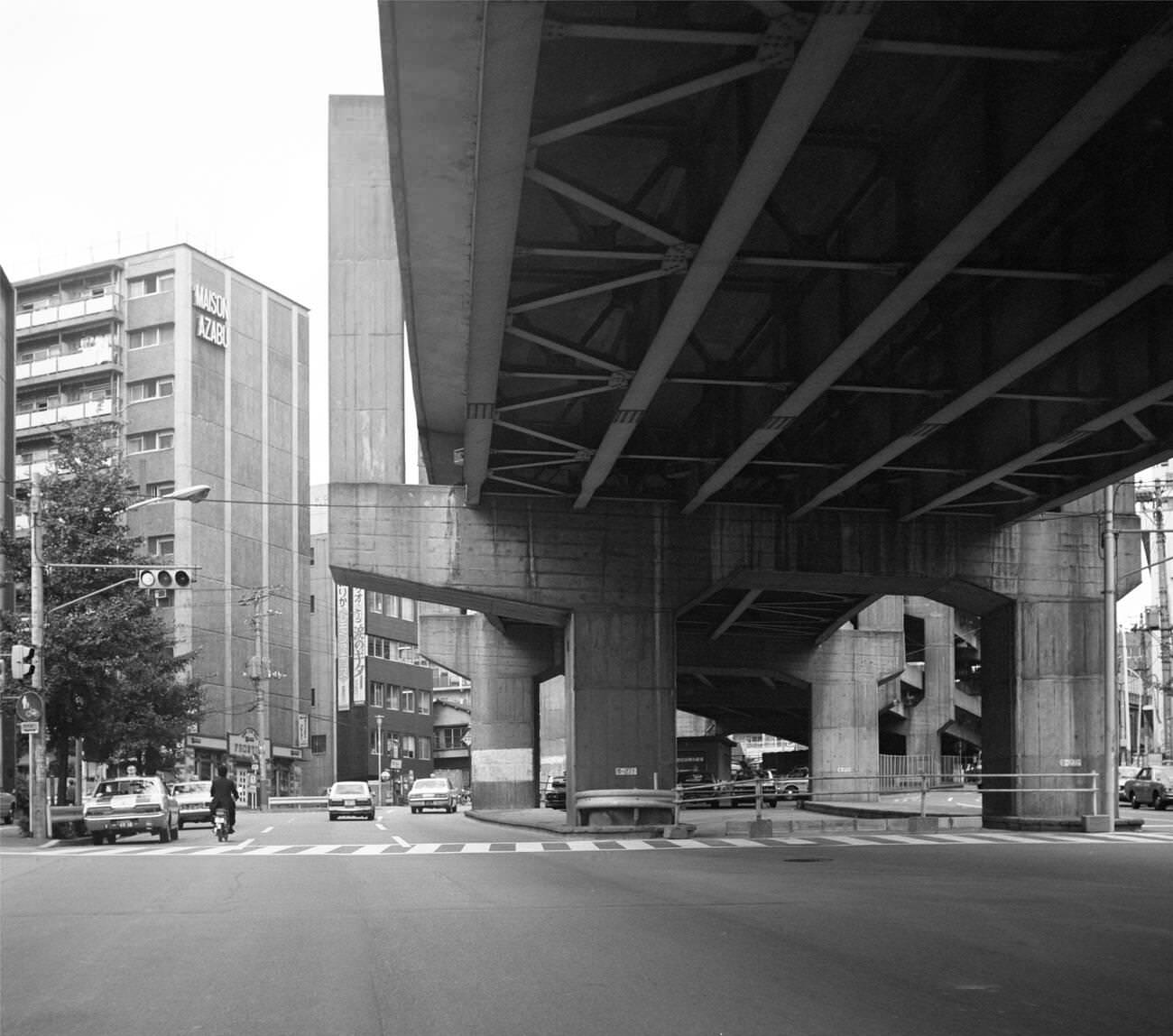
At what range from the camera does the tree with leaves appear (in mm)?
41344

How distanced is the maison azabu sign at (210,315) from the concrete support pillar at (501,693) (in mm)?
37185

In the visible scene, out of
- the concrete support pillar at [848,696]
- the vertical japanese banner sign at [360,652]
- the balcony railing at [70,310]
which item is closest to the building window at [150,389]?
the balcony railing at [70,310]

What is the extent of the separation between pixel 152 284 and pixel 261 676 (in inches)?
951

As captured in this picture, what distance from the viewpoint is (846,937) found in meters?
13.2

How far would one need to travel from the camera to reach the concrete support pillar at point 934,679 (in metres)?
91.2

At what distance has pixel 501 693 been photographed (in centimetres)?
6222

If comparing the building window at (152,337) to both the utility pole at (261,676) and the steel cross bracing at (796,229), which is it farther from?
the steel cross bracing at (796,229)

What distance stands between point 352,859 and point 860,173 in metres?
14.8

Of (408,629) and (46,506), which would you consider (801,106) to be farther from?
(408,629)

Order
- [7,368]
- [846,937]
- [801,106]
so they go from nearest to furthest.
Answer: [846,937] < [801,106] < [7,368]

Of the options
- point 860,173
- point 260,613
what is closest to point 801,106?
point 860,173

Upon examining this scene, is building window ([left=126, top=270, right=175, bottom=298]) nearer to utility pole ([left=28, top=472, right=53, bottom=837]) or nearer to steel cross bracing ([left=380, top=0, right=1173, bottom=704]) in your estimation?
utility pole ([left=28, top=472, right=53, bottom=837])

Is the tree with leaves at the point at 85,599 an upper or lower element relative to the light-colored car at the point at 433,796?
upper

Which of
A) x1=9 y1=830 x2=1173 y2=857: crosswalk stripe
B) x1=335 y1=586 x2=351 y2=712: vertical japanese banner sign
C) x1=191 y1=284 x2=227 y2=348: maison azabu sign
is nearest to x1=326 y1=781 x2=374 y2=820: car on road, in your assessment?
x1=9 y1=830 x2=1173 y2=857: crosswalk stripe
